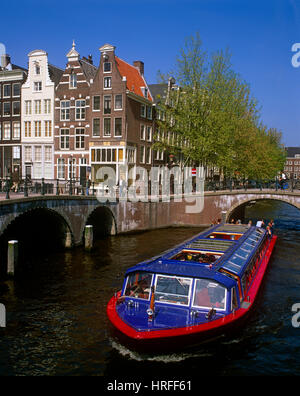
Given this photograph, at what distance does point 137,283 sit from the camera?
1330 cm

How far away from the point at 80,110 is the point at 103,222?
16175mm

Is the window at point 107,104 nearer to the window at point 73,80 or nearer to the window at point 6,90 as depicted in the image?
the window at point 73,80

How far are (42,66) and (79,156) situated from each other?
11319mm

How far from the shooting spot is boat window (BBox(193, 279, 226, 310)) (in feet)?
40.0

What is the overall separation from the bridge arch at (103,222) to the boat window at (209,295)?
61.5 feet

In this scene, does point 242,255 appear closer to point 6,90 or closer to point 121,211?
point 121,211

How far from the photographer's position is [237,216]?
139 feet

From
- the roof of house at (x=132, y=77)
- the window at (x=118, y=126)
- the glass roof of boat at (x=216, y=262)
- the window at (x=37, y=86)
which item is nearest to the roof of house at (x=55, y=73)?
the window at (x=37, y=86)

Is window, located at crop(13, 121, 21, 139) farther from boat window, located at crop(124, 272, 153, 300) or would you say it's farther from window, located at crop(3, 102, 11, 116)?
boat window, located at crop(124, 272, 153, 300)

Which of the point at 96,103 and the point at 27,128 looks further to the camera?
the point at 27,128

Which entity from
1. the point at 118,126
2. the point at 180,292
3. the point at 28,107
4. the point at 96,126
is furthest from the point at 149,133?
the point at 180,292

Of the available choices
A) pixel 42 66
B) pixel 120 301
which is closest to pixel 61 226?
pixel 120 301

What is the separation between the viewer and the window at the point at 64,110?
42.4 meters

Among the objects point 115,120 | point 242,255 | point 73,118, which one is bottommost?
point 242,255
